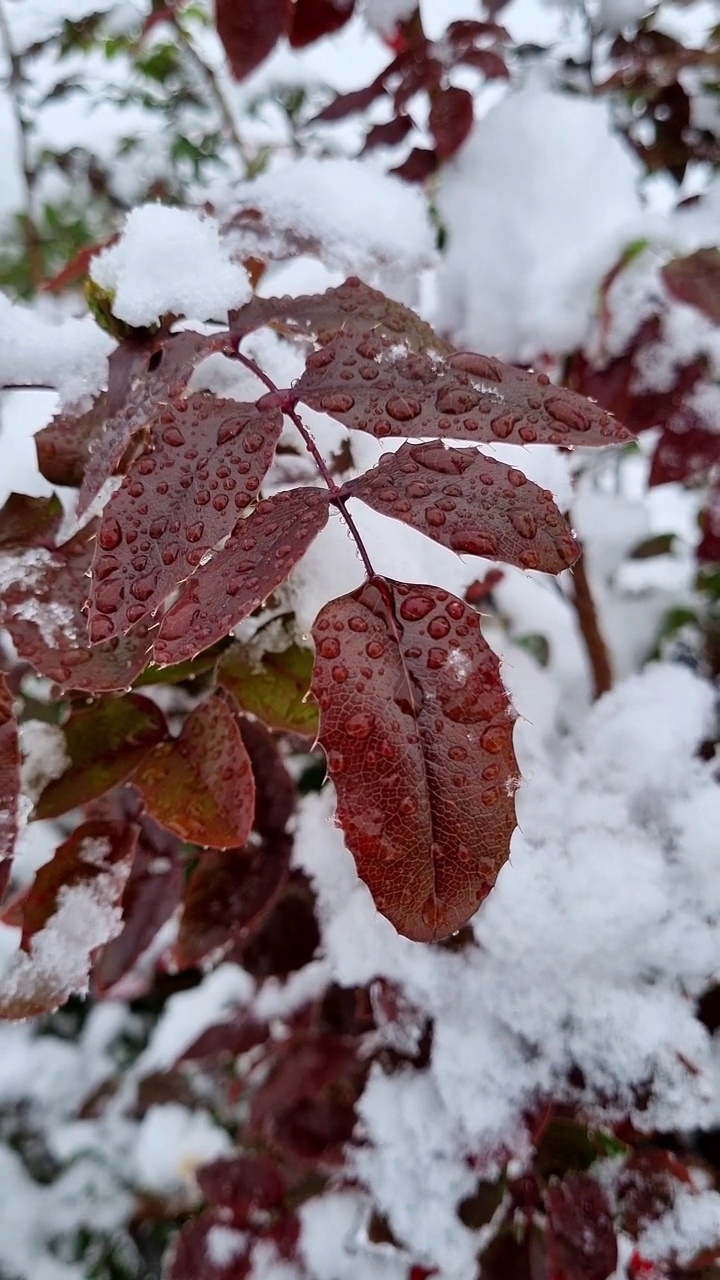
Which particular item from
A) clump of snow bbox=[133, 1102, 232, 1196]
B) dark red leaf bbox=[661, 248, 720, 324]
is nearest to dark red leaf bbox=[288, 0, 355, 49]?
dark red leaf bbox=[661, 248, 720, 324]

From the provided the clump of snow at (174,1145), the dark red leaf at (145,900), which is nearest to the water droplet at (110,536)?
the dark red leaf at (145,900)

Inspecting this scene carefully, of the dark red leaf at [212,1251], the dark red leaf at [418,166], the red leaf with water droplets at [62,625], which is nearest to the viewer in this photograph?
the red leaf with water droplets at [62,625]

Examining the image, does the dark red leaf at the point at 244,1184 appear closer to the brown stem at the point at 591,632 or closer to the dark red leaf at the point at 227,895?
the dark red leaf at the point at 227,895

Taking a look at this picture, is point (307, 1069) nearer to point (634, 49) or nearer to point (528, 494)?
point (528, 494)

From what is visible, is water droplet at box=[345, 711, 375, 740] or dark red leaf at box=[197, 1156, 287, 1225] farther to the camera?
dark red leaf at box=[197, 1156, 287, 1225]

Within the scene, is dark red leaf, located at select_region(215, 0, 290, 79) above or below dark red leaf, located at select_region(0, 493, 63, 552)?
above

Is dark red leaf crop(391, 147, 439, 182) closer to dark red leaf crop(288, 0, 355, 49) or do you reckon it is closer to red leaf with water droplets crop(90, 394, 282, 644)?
dark red leaf crop(288, 0, 355, 49)
